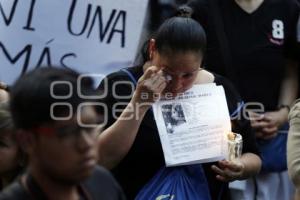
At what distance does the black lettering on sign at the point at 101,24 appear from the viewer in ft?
12.2

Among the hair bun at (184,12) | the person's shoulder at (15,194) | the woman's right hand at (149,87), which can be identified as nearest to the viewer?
the person's shoulder at (15,194)

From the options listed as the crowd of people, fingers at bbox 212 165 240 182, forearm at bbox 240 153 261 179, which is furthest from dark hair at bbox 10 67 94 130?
forearm at bbox 240 153 261 179

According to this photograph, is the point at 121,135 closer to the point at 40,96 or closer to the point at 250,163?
the point at 250,163

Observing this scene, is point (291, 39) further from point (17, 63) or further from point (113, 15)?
point (17, 63)

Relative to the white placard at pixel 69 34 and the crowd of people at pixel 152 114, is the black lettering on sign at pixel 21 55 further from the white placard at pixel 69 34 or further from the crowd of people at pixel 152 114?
the crowd of people at pixel 152 114

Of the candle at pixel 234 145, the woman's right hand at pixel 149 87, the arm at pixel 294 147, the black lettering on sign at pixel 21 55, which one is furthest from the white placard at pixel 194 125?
the black lettering on sign at pixel 21 55

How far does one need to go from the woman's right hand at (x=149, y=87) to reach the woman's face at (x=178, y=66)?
2.2 inches

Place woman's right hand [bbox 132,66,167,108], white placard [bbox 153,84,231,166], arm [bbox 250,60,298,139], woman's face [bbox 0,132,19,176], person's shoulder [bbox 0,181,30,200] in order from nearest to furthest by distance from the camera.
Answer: person's shoulder [bbox 0,181,30,200], woman's face [bbox 0,132,19,176], woman's right hand [bbox 132,66,167,108], white placard [bbox 153,84,231,166], arm [bbox 250,60,298,139]

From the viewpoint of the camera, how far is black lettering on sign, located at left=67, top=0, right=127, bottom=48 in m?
3.71

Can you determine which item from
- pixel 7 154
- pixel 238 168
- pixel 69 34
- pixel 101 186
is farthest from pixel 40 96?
pixel 69 34

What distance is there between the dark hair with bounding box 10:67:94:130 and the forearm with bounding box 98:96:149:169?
0.74m

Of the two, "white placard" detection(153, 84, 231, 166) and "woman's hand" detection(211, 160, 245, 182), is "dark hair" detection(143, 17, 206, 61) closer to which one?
"white placard" detection(153, 84, 231, 166)

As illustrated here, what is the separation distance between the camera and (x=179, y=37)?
284 cm

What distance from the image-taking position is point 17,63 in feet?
11.8
